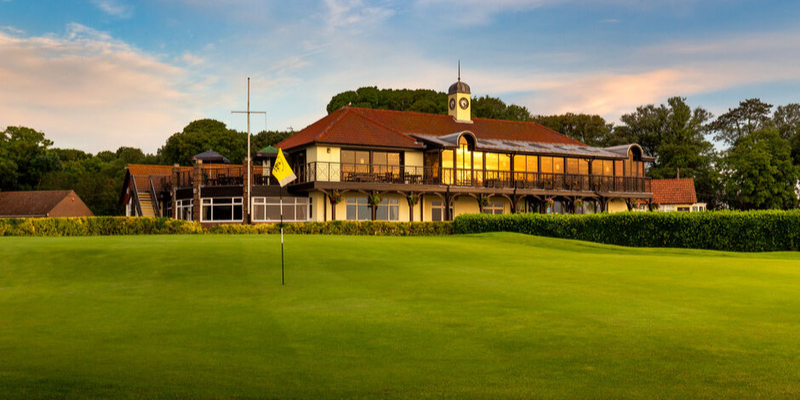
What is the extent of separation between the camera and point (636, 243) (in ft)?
111

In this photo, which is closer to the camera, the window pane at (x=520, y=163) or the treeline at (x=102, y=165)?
the window pane at (x=520, y=163)

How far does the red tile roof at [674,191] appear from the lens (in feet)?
214

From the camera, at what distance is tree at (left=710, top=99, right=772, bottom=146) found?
325ft

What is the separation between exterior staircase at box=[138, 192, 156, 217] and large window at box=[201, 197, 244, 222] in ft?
34.3

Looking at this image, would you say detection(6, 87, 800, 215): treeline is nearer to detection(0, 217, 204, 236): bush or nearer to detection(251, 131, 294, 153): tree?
detection(251, 131, 294, 153): tree

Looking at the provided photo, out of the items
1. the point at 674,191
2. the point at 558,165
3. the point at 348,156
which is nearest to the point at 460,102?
the point at 558,165

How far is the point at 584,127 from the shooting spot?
87312 millimetres

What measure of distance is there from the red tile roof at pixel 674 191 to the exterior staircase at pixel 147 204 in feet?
143

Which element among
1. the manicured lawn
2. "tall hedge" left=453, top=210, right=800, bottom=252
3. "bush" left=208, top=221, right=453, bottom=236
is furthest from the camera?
"bush" left=208, top=221, right=453, bottom=236

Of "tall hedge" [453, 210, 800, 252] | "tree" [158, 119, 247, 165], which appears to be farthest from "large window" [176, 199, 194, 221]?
"tree" [158, 119, 247, 165]

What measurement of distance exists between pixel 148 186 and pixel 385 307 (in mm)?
50247

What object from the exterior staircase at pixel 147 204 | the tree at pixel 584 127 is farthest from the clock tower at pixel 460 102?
the tree at pixel 584 127

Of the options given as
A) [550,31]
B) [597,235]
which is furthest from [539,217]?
[550,31]

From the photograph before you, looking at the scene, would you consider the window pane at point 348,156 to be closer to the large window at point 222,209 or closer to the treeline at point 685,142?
the large window at point 222,209
